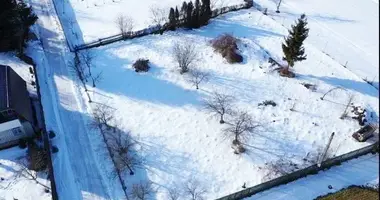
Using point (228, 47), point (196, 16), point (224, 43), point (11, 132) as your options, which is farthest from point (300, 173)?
point (11, 132)

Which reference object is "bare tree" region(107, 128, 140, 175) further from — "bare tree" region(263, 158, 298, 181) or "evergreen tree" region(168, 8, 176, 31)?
"evergreen tree" region(168, 8, 176, 31)

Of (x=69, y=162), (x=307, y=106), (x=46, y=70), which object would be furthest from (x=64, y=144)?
(x=307, y=106)

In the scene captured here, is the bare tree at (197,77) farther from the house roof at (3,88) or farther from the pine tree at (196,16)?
the house roof at (3,88)

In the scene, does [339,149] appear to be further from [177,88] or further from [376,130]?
[177,88]

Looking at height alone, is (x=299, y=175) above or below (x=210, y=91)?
below

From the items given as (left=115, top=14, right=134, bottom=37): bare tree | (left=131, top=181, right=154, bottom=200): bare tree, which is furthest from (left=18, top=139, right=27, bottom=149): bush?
(left=115, top=14, right=134, bottom=37): bare tree

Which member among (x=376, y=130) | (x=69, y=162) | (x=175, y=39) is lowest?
(x=69, y=162)

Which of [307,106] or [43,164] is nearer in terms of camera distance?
[43,164]

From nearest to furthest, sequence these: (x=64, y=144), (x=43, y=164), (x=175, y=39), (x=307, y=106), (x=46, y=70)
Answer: (x=43, y=164) < (x=64, y=144) < (x=307, y=106) < (x=46, y=70) < (x=175, y=39)
